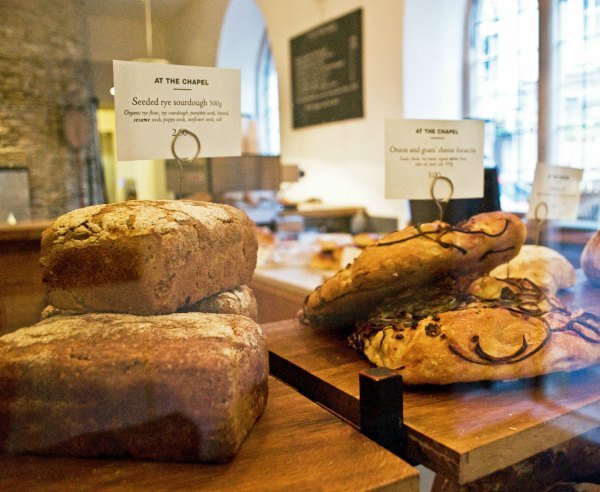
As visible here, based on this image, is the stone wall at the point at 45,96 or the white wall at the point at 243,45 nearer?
the stone wall at the point at 45,96

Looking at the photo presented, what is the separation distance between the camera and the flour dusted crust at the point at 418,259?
808 millimetres

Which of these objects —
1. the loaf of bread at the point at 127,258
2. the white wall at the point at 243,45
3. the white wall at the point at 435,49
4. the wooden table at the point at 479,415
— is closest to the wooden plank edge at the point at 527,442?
the wooden table at the point at 479,415

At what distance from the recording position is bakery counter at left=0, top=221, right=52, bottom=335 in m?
0.71

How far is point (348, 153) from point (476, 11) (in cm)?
53

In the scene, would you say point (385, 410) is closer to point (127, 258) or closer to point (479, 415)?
point (479, 415)

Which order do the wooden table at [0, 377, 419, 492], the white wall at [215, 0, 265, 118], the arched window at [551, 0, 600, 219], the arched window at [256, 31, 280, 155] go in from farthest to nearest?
1. the arched window at [551, 0, 600, 219]
2. the arched window at [256, 31, 280, 155]
3. the white wall at [215, 0, 265, 118]
4. the wooden table at [0, 377, 419, 492]

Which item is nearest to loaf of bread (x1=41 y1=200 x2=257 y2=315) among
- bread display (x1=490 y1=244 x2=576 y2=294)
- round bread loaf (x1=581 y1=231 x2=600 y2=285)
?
bread display (x1=490 y1=244 x2=576 y2=294)

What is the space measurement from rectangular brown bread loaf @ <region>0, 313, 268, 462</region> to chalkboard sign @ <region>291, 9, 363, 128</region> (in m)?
1.13

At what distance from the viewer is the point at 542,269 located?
45.6 inches

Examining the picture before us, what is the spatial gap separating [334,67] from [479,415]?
4.46ft

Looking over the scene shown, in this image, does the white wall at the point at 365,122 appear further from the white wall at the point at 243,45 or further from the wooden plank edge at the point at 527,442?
the wooden plank edge at the point at 527,442

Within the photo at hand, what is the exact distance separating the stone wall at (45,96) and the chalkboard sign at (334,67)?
950 millimetres

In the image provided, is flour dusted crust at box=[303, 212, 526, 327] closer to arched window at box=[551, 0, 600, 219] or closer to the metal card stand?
the metal card stand

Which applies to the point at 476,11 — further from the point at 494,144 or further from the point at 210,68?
the point at 210,68
